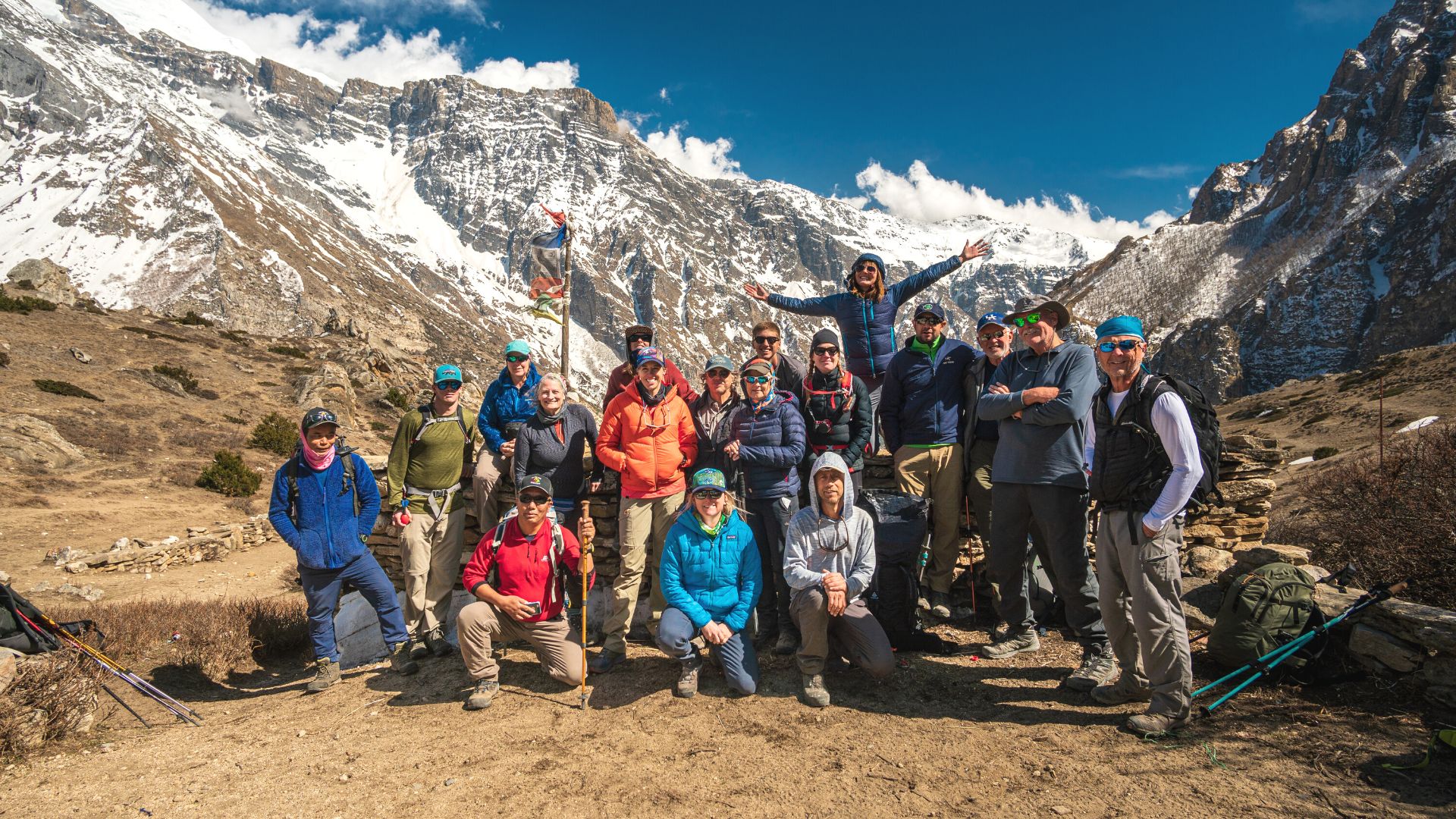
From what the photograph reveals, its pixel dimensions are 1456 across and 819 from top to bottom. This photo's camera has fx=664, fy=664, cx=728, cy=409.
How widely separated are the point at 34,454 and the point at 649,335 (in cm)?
Result: 1601

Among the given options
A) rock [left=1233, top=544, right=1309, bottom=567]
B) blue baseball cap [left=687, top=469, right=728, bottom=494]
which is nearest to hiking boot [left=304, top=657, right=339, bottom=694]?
blue baseball cap [left=687, top=469, right=728, bottom=494]

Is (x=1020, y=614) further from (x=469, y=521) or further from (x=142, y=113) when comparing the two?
(x=142, y=113)

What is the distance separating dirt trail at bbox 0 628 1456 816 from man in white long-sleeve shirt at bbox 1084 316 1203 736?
1.20 ft

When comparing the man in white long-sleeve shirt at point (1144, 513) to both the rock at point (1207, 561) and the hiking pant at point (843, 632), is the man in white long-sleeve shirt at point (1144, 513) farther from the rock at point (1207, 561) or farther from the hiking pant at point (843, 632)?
the rock at point (1207, 561)

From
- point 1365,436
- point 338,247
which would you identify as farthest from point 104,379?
point 338,247

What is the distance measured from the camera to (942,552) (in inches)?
209

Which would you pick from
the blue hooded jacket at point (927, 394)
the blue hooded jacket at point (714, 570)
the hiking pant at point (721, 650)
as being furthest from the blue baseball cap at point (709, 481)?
the blue hooded jacket at point (927, 394)

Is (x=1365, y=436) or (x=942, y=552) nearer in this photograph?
(x=942, y=552)

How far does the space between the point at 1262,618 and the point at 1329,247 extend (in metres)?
106

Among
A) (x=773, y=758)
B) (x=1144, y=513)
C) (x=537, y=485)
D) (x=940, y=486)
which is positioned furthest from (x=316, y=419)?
(x=1144, y=513)

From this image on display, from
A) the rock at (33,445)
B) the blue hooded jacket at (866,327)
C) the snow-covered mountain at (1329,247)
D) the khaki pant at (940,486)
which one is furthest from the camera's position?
the snow-covered mountain at (1329,247)

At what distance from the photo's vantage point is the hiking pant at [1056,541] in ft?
13.5

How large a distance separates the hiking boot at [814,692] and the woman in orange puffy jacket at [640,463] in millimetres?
1211

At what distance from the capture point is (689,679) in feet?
14.8
